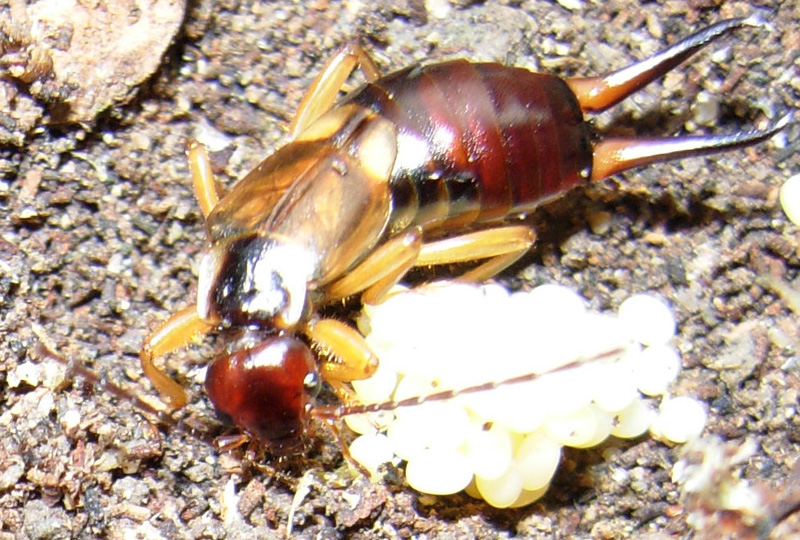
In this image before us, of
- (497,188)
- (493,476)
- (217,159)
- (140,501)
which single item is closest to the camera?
(493,476)

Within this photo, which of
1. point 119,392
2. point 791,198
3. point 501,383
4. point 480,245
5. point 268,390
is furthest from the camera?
point 791,198

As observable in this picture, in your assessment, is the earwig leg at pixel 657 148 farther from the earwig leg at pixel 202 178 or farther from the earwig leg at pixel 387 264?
the earwig leg at pixel 202 178

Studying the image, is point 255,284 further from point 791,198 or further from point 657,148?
point 791,198

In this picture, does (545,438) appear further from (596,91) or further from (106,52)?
(106,52)

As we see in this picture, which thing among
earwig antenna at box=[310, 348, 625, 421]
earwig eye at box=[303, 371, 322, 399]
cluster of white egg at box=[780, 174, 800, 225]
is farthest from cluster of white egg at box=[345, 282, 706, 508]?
cluster of white egg at box=[780, 174, 800, 225]

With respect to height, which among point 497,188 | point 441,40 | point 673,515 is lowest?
point 673,515

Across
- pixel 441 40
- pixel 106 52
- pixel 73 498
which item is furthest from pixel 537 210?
pixel 73 498

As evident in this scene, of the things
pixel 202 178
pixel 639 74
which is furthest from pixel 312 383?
pixel 639 74
